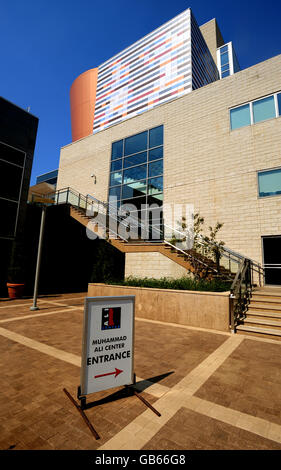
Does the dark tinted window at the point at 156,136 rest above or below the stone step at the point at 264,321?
above

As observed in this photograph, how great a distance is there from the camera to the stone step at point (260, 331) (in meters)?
6.35

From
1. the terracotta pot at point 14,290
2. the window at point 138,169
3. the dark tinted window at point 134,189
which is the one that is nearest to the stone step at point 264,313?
the window at point 138,169

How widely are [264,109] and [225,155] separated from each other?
10.6 feet

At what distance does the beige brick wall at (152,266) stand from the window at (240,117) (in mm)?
9914

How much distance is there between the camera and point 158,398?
130 inches

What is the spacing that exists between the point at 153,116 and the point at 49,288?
1603 cm

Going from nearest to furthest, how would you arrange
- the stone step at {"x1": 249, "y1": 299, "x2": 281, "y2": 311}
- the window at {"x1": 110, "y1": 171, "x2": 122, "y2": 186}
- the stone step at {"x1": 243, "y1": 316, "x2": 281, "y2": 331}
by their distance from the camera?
the stone step at {"x1": 243, "y1": 316, "x2": 281, "y2": 331} → the stone step at {"x1": 249, "y1": 299, "x2": 281, "y2": 311} → the window at {"x1": 110, "y1": 171, "x2": 122, "y2": 186}

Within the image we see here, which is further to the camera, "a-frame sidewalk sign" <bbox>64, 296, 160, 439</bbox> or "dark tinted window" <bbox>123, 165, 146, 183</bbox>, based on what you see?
"dark tinted window" <bbox>123, 165, 146, 183</bbox>

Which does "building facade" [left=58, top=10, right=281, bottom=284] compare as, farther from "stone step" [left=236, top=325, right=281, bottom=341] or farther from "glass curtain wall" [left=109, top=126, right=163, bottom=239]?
"stone step" [left=236, top=325, right=281, bottom=341]

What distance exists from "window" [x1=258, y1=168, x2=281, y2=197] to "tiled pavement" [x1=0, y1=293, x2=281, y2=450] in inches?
365

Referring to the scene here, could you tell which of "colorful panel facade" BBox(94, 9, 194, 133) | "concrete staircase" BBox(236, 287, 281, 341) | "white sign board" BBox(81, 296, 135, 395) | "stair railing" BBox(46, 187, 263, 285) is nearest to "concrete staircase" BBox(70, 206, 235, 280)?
"stair railing" BBox(46, 187, 263, 285)

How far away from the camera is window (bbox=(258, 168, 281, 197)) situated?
41.1 ft

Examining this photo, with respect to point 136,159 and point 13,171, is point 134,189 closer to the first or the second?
point 136,159

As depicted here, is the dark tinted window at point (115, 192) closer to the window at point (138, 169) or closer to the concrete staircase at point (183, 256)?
the window at point (138, 169)
